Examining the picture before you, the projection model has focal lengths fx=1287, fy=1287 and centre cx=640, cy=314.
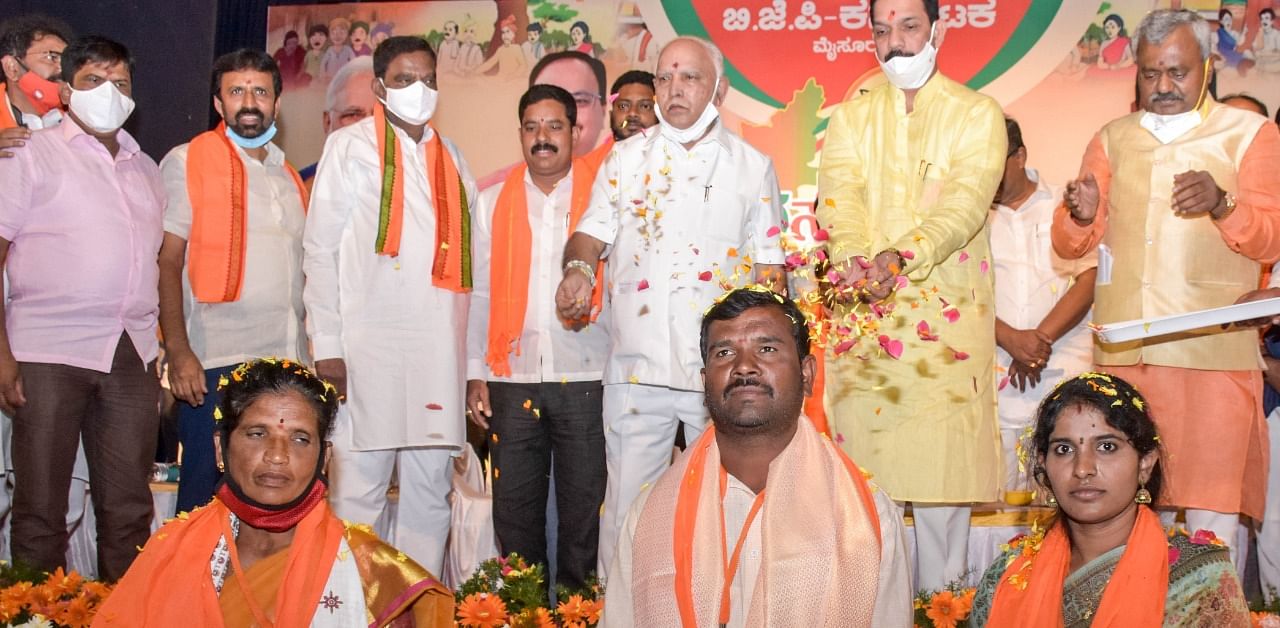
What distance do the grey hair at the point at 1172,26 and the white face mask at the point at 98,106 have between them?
13.4 ft

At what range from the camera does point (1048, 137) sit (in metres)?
7.71

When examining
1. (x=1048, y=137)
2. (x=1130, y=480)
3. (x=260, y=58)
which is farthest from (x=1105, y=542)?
(x=1048, y=137)

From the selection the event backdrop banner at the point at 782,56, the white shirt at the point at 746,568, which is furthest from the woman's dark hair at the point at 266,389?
the event backdrop banner at the point at 782,56

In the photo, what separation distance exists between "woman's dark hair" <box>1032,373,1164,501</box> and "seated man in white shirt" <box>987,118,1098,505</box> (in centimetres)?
247

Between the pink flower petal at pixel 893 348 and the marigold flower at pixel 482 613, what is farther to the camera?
the marigold flower at pixel 482 613

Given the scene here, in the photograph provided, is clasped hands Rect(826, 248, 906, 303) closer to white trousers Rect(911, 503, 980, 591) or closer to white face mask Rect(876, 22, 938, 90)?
white face mask Rect(876, 22, 938, 90)

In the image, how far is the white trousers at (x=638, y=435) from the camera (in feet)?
15.4

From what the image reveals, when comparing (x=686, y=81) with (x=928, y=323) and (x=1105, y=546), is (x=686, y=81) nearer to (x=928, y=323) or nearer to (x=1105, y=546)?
(x=928, y=323)

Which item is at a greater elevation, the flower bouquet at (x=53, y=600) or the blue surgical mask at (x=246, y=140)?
the blue surgical mask at (x=246, y=140)

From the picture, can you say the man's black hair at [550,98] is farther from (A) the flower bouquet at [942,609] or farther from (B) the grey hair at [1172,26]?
(A) the flower bouquet at [942,609]

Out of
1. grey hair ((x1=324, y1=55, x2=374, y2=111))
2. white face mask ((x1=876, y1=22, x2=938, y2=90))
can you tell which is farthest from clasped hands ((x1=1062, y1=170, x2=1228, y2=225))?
grey hair ((x1=324, y1=55, x2=374, y2=111))

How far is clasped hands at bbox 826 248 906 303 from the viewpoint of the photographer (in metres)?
4.09

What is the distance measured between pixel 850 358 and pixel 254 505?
6.92 feet

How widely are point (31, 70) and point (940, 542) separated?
→ 14.8 ft
